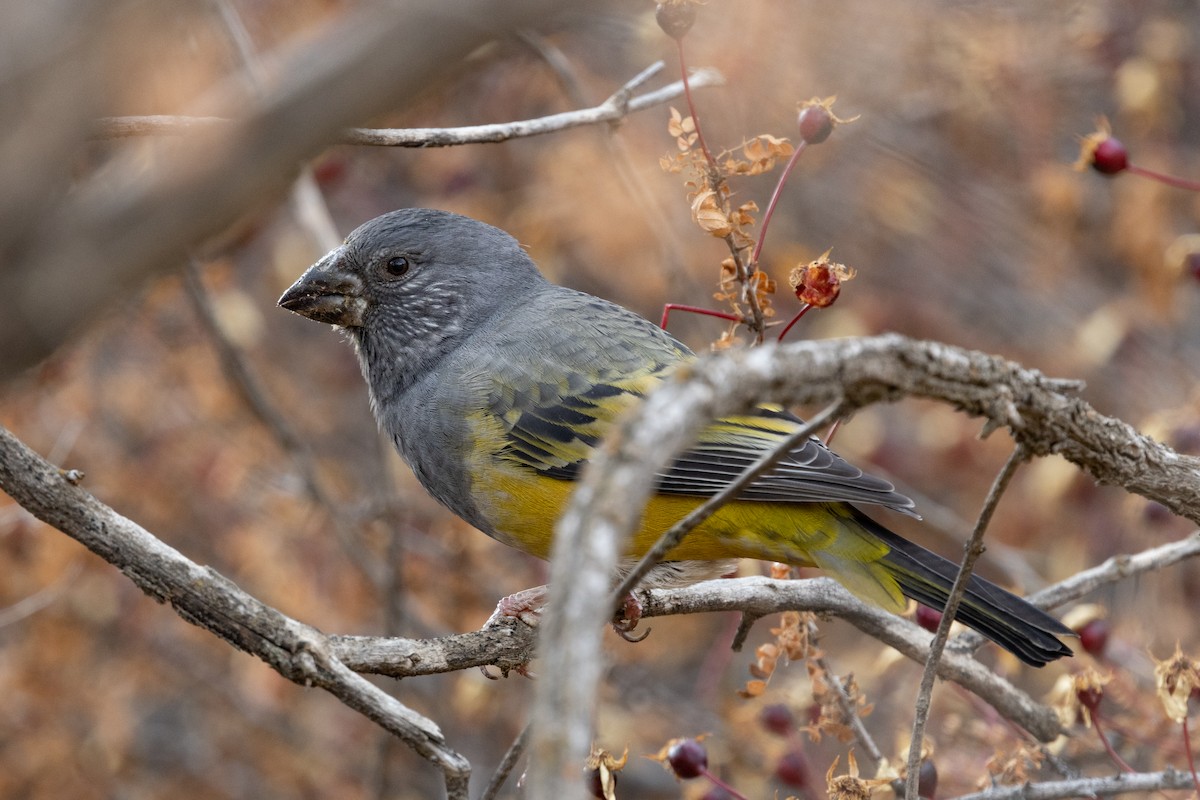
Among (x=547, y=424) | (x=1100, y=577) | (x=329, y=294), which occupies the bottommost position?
(x=1100, y=577)

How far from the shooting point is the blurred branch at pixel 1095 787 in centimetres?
346

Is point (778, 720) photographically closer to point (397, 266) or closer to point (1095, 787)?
point (1095, 787)

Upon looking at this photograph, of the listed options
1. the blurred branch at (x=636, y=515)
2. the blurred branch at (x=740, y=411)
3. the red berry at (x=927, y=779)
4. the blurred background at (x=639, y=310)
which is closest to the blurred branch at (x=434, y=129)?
the blurred branch at (x=636, y=515)

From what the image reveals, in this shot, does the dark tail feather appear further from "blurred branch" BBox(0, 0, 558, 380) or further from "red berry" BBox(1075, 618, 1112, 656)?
"blurred branch" BBox(0, 0, 558, 380)

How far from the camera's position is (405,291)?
16.1ft

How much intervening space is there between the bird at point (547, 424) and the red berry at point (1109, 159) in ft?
4.49

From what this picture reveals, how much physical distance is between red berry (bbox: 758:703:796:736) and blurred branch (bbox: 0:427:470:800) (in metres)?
1.82

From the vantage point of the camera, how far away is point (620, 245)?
24.2 feet

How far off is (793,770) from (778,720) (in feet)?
0.59

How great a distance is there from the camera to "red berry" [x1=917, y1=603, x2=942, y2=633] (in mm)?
4172

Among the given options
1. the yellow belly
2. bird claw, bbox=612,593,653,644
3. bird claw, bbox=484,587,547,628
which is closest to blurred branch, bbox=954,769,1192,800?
the yellow belly

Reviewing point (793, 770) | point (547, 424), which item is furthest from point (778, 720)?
point (547, 424)

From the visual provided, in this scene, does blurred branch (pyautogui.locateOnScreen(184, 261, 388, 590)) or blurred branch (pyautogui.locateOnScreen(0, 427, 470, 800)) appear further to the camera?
blurred branch (pyautogui.locateOnScreen(184, 261, 388, 590))

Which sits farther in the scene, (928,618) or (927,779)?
(928,618)
